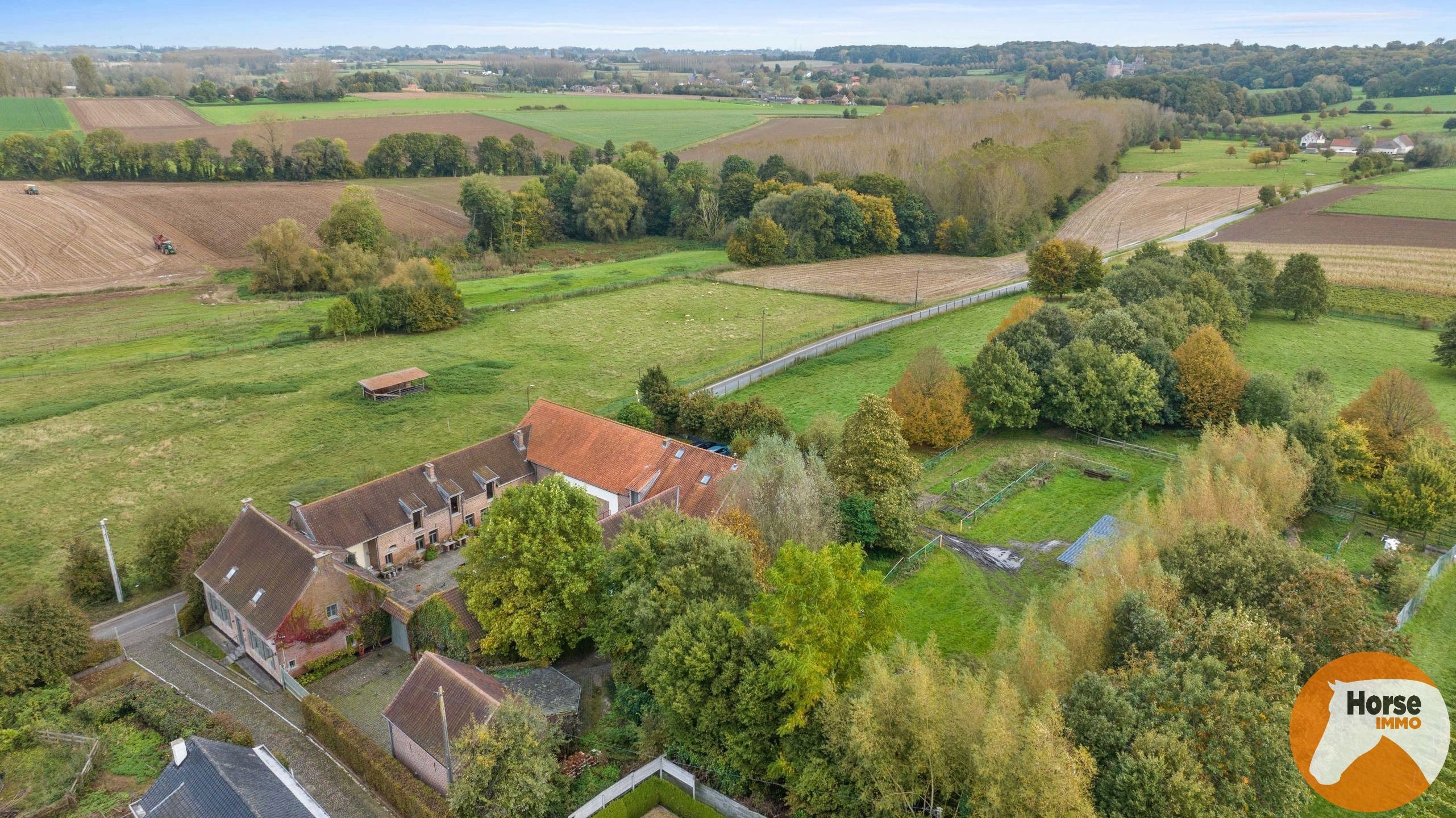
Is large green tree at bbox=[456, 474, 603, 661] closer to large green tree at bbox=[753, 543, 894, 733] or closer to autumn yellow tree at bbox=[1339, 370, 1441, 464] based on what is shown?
large green tree at bbox=[753, 543, 894, 733]

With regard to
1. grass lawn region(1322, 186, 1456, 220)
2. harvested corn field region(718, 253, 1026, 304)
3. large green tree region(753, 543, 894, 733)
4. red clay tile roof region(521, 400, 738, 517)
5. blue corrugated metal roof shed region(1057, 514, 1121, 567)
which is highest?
grass lawn region(1322, 186, 1456, 220)

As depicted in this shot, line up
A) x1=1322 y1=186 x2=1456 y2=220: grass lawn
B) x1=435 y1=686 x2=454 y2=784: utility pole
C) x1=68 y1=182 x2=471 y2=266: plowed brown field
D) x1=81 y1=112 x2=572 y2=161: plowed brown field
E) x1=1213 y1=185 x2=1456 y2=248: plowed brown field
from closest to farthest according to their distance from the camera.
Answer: x1=435 y1=686 x2=454 y2=784: utility pole < x1=1213 y1=185 x2=1456 y2=248: plowed brown field < x1=1322 y1=186 x2=1456 y2=220: grass lawn < x1=68 y1=182 x2=471 y2=266: plowed brown field < x1=81 y1=112 x2=572 y2=161: plowed brown field

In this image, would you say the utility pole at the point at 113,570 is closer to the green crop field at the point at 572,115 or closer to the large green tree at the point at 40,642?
the large green tree at the point at 40,642

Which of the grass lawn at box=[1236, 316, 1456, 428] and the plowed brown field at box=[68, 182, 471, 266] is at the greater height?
the plowed brown field at box=[68, 182, 471, 266]

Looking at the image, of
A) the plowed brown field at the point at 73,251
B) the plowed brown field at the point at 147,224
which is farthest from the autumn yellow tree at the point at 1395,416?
the plowed brown field at the point at 73,251

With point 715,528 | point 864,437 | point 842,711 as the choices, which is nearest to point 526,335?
point 864,437

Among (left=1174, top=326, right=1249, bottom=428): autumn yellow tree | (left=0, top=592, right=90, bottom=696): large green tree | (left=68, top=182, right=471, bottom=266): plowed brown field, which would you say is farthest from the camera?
(left=68, top=182, right=471, bottom=266): plowed brown field

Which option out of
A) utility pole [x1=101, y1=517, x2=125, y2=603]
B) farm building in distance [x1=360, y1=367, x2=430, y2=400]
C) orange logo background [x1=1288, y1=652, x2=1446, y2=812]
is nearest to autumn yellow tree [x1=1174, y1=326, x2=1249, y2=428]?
orange logo background [x1=1288, y1=652, x2=1446, y2=812]

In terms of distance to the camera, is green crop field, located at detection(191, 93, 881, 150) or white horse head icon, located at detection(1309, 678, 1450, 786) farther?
green crop field, located at detection(191, 93, 881, 150)
